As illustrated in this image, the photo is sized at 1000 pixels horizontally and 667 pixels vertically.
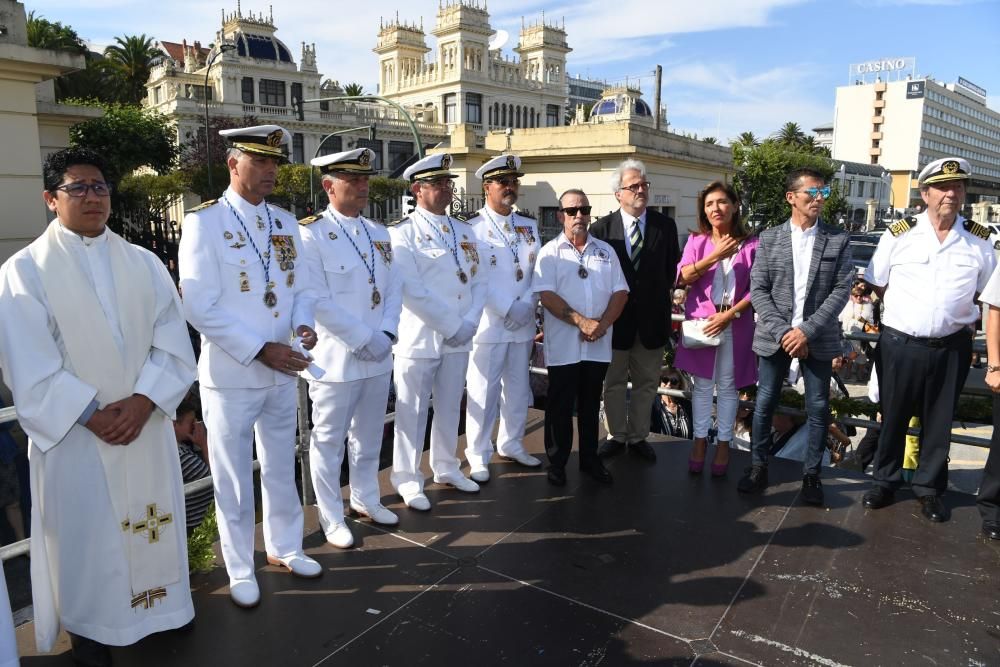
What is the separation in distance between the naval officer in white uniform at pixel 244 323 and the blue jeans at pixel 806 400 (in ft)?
9.50

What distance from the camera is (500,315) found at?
15.3 ft

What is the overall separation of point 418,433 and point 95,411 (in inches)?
80.5

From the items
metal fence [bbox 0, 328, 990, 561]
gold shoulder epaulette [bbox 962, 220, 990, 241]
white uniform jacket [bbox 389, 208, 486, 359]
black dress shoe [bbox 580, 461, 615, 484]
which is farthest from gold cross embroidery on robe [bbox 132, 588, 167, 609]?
gold shoulder epaulette [bbox 962, 220, 990, 241]

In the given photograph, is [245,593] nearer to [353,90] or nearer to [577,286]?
[577,286]

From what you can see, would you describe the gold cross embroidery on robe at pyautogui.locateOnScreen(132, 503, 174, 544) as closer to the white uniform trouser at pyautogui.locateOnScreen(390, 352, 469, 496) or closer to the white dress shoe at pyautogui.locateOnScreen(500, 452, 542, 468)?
the white uniform trouser at pyautogui.locateOnScreen(390, 352, 469, 496)

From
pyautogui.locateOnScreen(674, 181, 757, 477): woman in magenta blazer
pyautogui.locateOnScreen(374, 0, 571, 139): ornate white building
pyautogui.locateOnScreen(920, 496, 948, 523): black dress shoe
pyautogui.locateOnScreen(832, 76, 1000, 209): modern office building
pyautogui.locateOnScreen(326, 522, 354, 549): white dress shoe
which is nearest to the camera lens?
pyautogui.locateOnScreen(326, 522, 354, 549): white dress shoe

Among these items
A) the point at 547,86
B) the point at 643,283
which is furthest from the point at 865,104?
the point at 643,283

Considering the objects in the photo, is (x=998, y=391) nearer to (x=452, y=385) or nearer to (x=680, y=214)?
(x=452, y=385)

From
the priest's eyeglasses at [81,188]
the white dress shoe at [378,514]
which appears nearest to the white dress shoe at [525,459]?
the white dress shoe at [378,514]

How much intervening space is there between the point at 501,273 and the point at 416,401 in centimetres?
108

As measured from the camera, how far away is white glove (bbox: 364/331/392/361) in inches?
146

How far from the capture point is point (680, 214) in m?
20.3

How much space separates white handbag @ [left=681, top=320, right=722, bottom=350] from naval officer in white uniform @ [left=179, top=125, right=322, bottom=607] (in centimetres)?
259

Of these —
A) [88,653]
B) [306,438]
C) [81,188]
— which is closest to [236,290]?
[81,188]
